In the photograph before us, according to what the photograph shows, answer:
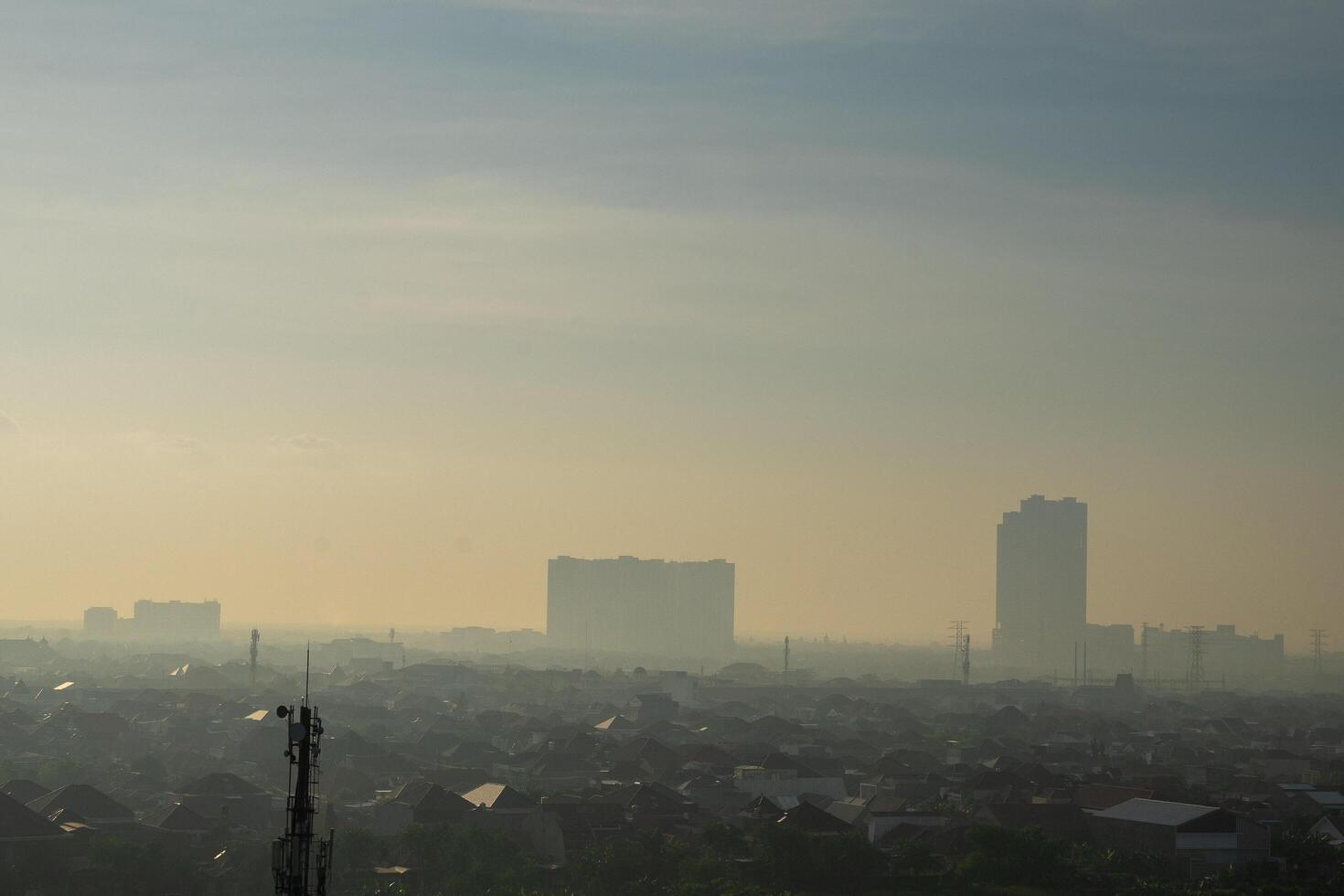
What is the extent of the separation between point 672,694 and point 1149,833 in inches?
1742

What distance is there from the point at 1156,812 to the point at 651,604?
13645cm

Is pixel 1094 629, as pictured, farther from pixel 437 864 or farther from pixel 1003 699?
pixel 437 864

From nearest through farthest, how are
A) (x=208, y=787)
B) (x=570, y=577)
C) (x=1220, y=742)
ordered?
(x=208, y=787) → (x=1220, y=742) → (x=570, y=577)

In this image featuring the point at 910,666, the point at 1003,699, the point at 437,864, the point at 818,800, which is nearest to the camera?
the point at 437,864

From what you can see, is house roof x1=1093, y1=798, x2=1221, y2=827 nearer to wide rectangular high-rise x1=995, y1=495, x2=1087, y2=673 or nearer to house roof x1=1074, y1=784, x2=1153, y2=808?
house roof x1=1074, y1=784, x2=1153, y2=808

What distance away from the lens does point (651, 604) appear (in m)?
166

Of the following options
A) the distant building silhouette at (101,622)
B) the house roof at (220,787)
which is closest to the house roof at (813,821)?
the house roof at (220,787)

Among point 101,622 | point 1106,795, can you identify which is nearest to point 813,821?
point 1106,795

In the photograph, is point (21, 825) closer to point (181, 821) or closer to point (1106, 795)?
point (181, 821)

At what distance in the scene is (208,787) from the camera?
3272 centimetres

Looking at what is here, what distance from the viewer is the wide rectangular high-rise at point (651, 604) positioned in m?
165

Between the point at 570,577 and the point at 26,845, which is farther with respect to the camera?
the point at 570,577

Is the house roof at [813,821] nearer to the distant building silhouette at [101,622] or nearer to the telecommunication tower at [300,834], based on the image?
the telecommunication tower at [300,834]

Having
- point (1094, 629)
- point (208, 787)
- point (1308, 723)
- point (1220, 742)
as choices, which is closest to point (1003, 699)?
point (1308, 723)
